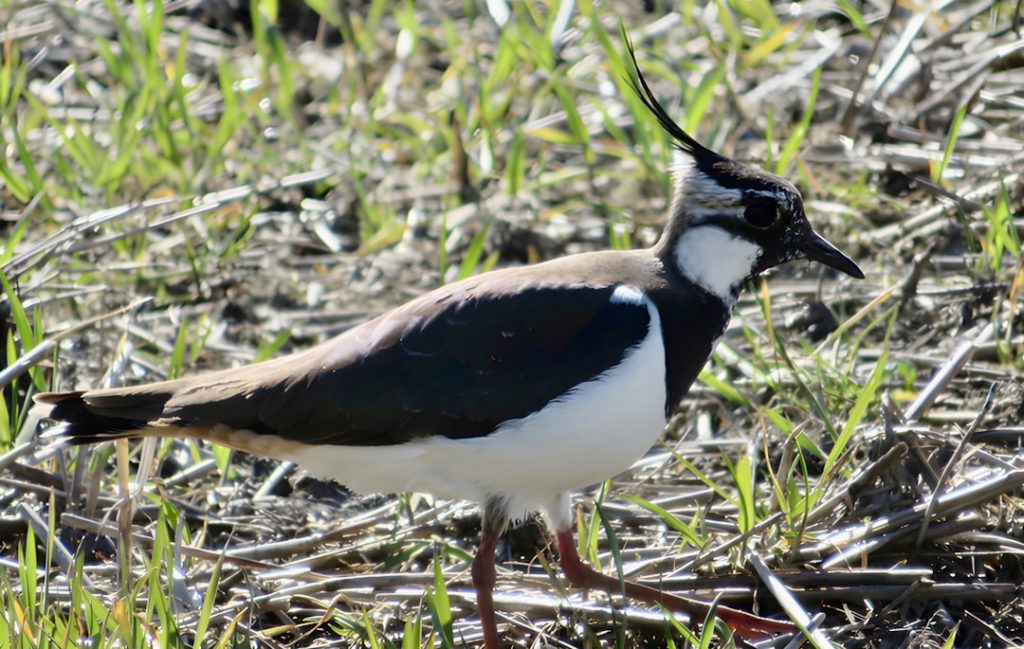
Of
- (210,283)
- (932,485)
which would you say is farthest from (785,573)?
(210,283)

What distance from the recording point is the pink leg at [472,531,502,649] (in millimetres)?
4242

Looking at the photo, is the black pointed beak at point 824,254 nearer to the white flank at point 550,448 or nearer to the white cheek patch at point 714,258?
the white cheek patch at point 714,258

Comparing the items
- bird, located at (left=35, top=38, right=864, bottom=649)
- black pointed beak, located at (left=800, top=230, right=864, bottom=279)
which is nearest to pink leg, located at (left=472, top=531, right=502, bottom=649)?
bird, located at (left=35, top=38, right=864, bottom=649)

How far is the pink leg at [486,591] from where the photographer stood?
167 inches

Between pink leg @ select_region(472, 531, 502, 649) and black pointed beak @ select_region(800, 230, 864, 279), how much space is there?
1460 mm

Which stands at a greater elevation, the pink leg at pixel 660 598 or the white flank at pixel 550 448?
the white flank at pixel 550 448

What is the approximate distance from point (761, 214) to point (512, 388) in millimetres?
1038

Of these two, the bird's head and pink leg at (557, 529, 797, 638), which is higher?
the bird's head

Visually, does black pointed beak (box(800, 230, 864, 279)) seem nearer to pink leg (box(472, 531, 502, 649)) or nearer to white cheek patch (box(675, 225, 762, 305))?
white cheek patch (box(675, 225, 762, 305))

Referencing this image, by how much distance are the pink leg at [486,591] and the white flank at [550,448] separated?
176 millimetres

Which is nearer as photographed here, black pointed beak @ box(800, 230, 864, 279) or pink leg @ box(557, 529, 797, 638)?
pink leg @ box(557, 529, 797, 638)

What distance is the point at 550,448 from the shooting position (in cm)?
418

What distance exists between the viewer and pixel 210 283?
6457 mm

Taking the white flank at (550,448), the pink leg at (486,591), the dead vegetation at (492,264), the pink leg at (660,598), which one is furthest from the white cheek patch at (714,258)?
the pink leg at (486,591)
